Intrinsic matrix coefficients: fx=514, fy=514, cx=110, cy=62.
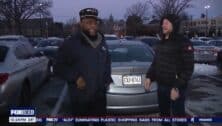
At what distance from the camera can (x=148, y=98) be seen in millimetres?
8523

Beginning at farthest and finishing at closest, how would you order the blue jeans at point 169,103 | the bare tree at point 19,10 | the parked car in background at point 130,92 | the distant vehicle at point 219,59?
the bare tree at point 19,10 < the distant vehicle at point 219,59 < the parked car in background at point 130,92 < the blue jeans at point 169,103

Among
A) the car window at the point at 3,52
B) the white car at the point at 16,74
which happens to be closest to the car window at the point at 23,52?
the white car at the point at 16,74

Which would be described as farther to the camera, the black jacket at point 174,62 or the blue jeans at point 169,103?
the blue jeans at point 169,103

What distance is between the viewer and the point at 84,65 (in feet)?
17.8

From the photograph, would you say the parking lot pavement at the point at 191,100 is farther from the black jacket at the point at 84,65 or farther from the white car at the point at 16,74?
the black jacket at the point at 84,65

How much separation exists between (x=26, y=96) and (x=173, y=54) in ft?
16.0

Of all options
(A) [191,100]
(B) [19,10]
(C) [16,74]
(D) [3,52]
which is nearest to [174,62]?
(C) [16,74]

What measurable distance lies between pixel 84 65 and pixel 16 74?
443 cm

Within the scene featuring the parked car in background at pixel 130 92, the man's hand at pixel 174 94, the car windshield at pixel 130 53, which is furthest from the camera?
the car windshield at pixel 130 53

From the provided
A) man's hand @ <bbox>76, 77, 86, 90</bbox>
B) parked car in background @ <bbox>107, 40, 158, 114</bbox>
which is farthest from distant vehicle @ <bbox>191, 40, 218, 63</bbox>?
man's hand @ <bbox>76, 77, 86, 90</bbox>

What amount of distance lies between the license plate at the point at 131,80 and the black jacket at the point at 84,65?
10.0ft

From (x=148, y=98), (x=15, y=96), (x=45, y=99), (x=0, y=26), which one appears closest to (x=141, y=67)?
(x=148, y=98)

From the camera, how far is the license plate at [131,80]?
28.1 feet

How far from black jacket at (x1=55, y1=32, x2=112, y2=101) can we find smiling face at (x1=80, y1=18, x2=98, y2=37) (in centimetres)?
Answer: 9
